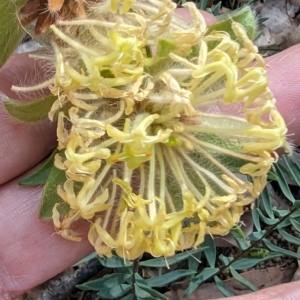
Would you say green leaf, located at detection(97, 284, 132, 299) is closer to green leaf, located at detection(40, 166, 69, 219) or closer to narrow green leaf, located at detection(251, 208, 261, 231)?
narrow green leaf, located at detection(251, 208, 261, 231)

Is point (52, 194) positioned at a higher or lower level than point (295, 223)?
higher

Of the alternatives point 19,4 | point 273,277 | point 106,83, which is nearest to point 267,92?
point 106,83

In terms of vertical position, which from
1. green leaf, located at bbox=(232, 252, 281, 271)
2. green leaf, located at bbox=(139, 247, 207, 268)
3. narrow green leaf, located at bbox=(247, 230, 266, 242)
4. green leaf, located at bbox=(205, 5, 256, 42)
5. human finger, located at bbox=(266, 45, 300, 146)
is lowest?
green leaf, located at bbox=(232, 252, 281, 271)

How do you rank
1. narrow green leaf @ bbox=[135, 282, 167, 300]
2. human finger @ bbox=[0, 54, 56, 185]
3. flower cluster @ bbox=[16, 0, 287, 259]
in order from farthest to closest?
narrow green leaf @ bbox=[135, 282, 167, 300]
human finger @ bbox=[0, 54, 56, 185]
flower cluster @ bbox=[16, 0, 287, 259]

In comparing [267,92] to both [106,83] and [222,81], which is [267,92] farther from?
[106,83]

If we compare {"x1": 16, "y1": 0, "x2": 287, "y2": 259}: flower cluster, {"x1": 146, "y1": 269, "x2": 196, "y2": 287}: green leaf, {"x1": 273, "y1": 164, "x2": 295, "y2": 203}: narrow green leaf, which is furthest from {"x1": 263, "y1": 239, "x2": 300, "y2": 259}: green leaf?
{"x1": 16, "y1": 0, "x2": 287, "y2": 259}: flower cluster

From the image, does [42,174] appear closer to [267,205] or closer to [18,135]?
[18,135]

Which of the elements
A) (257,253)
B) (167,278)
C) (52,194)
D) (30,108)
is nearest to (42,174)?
(52,194)
